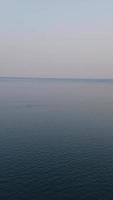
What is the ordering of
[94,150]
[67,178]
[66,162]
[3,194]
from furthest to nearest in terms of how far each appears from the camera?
[94,150] < [66,162] < [67,178] < [3,194]

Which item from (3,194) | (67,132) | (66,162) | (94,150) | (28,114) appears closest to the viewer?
(3,194)

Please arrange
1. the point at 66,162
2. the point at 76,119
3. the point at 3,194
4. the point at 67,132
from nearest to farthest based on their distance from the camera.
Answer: the point at 3,194
the point at 66,162
the point at 67,132
the point at 76,119

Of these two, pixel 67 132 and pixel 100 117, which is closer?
pixel 67 132

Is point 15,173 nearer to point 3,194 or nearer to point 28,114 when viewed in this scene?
point 3,194

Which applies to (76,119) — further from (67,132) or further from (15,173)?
(15,173)

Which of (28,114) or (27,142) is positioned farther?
(28,114)

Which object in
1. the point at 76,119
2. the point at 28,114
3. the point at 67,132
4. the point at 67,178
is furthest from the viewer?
the point at 28,114

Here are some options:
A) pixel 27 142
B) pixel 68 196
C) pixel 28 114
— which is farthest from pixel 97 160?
pixel 28 114

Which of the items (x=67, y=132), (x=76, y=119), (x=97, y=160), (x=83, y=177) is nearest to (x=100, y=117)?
(x=76, y=119)
